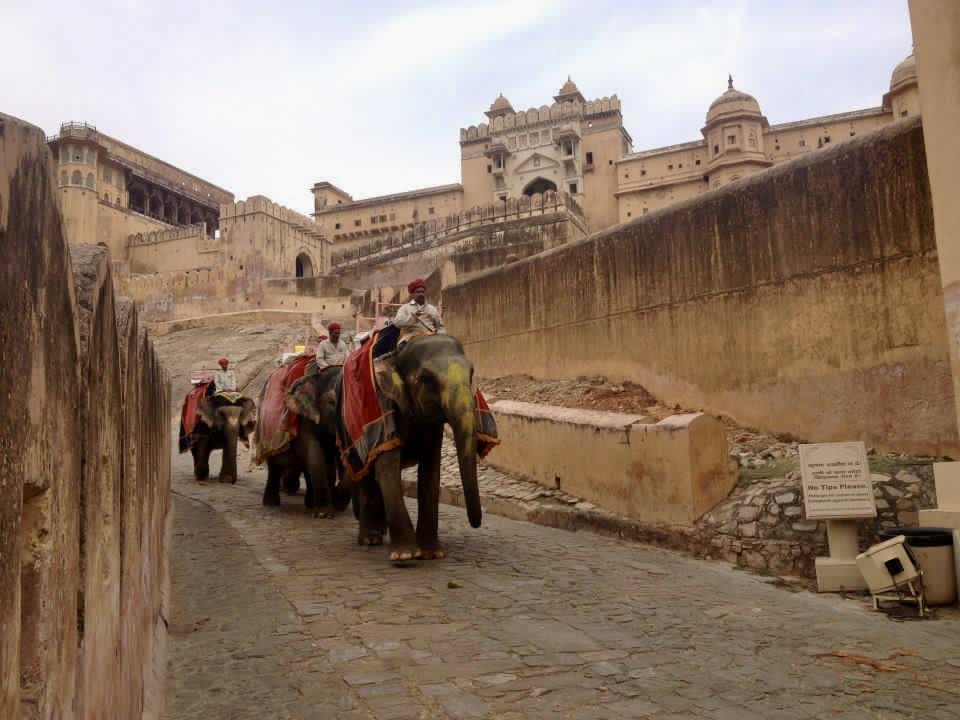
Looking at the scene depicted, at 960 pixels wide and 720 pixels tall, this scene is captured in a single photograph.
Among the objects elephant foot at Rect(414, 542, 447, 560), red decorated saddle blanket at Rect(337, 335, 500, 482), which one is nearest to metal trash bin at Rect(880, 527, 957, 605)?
red decorated saddle blanket at Rect(337, 335, 500, 482)

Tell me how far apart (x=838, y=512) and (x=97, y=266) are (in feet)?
17.6

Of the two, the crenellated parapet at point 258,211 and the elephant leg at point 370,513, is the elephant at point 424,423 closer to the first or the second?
the elephant leg at point 370,513

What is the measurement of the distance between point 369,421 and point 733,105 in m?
46.3

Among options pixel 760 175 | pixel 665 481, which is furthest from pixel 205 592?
pixel 760 175

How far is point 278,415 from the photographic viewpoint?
9.98 m

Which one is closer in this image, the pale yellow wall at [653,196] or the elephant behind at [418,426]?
the elephant behind at [418,426]

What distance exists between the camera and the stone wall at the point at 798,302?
6.91m

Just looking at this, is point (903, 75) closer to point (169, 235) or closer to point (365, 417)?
point (365, 417)

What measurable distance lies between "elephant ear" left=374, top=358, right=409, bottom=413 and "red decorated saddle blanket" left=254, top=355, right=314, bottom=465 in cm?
355

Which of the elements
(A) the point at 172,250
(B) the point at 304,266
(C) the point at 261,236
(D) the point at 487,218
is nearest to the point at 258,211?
(C) the point at 261,236

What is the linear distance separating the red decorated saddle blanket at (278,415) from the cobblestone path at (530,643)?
3.07 meters

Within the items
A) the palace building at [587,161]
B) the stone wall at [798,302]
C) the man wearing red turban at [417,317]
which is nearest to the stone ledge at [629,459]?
the stone wall at [798,302]

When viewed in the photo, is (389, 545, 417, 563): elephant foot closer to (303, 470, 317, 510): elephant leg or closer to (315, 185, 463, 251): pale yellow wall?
(303, 470, 317, 510): elephant leg

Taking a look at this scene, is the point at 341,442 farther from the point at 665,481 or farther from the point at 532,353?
the point at 532,353
